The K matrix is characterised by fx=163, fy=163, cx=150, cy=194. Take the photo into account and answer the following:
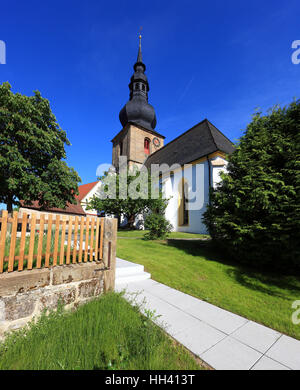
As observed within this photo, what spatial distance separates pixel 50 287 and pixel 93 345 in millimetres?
1100

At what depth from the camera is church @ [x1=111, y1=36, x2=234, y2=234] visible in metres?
15.2

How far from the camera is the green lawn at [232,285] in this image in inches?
111

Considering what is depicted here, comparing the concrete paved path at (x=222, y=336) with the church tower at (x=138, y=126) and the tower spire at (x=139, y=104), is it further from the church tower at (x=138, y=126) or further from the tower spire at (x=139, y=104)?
the tower spire at (x=139, y=104)

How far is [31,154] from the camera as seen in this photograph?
11875mm

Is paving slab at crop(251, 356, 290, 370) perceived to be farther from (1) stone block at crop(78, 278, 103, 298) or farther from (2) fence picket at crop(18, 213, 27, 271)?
(2) fence picket at crop(18, 213, 27, 271)

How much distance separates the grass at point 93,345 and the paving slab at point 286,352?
Answer: 920mm

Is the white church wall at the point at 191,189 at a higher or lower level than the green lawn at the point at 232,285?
higher

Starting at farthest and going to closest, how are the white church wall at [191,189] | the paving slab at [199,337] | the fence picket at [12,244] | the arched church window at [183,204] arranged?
the arched church window at [183,204], the white church wall at [191,189], the fence picket at [12,244], the paving slab at [199,337]

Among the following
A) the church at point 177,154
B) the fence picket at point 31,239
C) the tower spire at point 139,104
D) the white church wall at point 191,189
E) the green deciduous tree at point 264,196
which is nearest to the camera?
the fence picket at point 31,239

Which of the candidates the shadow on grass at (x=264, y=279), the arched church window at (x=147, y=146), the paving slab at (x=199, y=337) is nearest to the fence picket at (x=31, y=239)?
the paving slab at (x=199, y=337)

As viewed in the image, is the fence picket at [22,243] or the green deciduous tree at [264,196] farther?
the green deciduous tree at [264,196]

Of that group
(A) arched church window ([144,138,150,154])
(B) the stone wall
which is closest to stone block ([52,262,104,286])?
(B) the stone wall

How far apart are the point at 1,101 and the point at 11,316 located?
46.9 feet

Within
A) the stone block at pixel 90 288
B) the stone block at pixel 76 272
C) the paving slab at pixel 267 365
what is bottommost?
the paving slab at pixel 267 365
